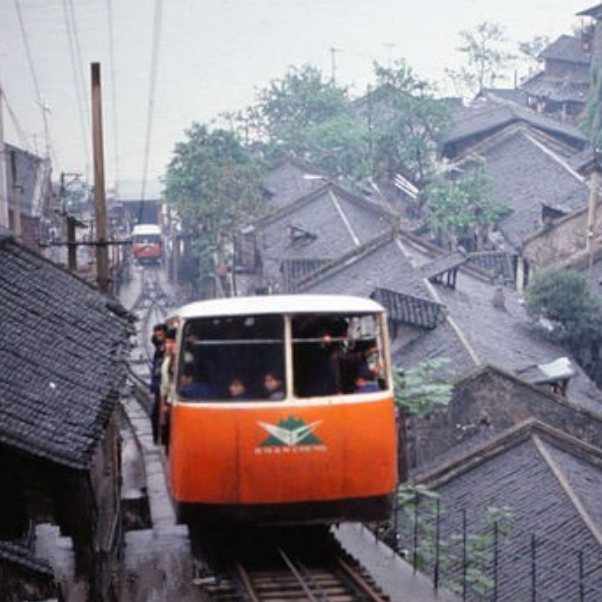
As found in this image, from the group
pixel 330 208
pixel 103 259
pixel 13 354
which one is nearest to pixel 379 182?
pixel 330 208

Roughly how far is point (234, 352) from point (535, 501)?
12411mm

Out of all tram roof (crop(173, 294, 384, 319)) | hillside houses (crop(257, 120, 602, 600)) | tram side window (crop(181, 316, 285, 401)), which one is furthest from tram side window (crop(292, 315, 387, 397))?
hillside houses (crop(257, 120, 602, 600))

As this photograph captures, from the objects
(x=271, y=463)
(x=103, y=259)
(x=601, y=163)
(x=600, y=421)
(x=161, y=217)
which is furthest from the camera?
(x=161, y=217)

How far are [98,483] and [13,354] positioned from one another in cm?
443

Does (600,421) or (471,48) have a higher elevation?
(471,48)

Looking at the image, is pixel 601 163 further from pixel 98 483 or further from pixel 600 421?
pixel 98 483

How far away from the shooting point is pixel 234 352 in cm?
1116

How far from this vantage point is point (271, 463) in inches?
436

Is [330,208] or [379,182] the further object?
[379,182]

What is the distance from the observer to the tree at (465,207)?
1832 inches

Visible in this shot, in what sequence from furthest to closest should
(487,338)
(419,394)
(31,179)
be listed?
(31,179) → (487,338) → (419,394)

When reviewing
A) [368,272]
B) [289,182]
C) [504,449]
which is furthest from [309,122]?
[504,449]

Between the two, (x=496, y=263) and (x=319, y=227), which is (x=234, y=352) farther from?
(x=319, y=227)

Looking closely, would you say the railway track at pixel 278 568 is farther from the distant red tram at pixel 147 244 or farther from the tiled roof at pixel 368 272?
the distant red tram at pixel 147 244
